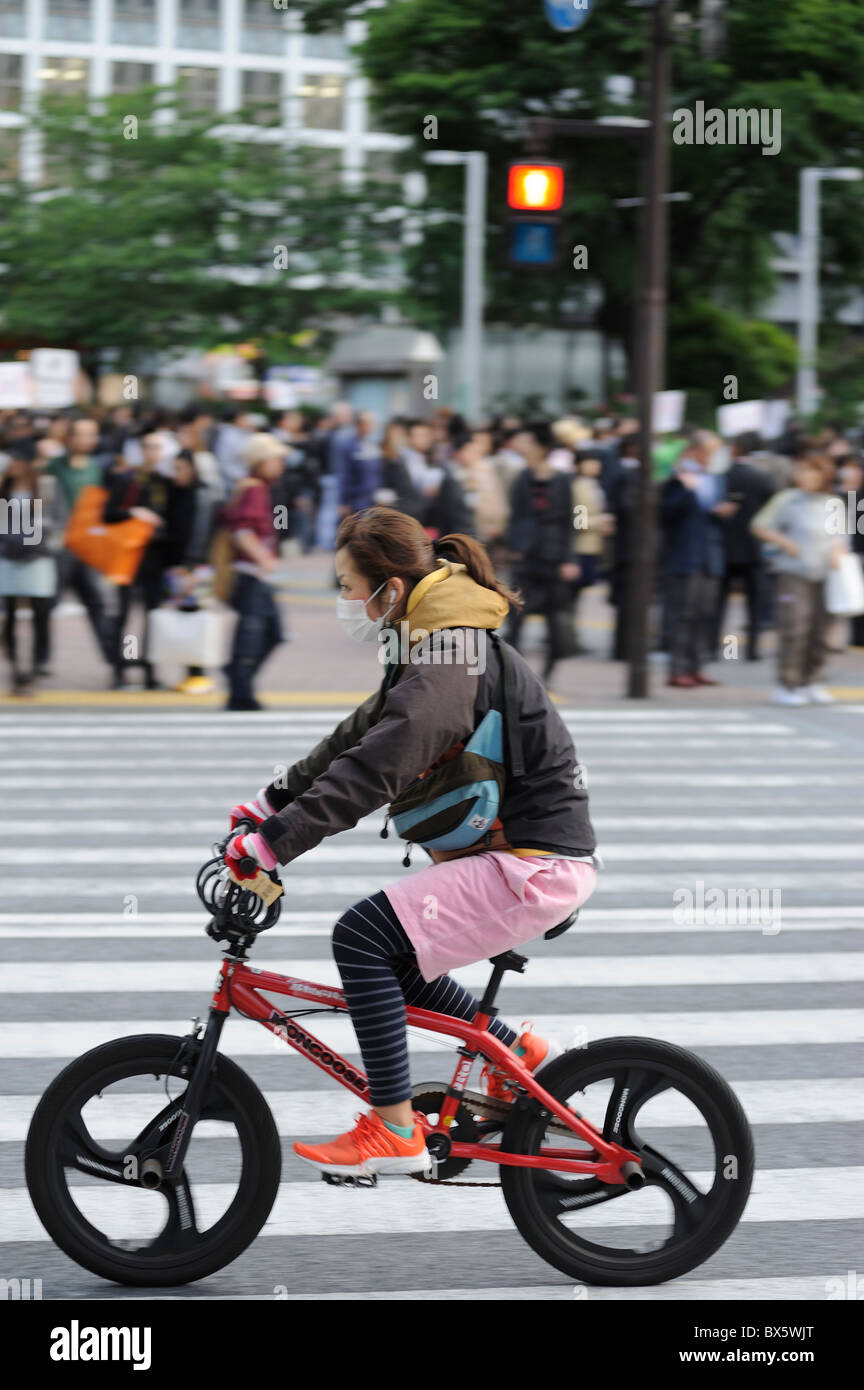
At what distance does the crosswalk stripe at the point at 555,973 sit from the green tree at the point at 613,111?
22.5m

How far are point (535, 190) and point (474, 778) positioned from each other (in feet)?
33.0

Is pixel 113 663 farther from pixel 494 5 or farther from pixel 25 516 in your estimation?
pixel 494 5

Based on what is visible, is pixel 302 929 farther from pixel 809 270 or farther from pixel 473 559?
pixel 809 270

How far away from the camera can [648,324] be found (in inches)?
582

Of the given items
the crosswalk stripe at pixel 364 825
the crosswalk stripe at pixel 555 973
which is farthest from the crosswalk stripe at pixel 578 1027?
the crosswalk stripe at pixel 364 825

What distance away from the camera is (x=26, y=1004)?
6.32 m

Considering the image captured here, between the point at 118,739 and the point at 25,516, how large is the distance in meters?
1.82

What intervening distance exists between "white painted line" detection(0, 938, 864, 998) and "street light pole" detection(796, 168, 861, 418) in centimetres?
2285

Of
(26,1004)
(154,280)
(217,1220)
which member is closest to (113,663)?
(26,1004)

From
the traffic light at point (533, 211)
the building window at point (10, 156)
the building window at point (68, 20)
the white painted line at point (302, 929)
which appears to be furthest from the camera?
the building window at point (68, 20)

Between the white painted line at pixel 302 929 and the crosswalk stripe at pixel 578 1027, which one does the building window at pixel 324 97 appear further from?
the crosswalk stripe at pixel 578 1027

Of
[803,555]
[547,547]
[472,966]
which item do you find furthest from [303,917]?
[547,547]

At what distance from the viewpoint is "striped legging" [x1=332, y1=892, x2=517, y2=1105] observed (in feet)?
13.3

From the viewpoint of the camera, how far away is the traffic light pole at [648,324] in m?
14.6
